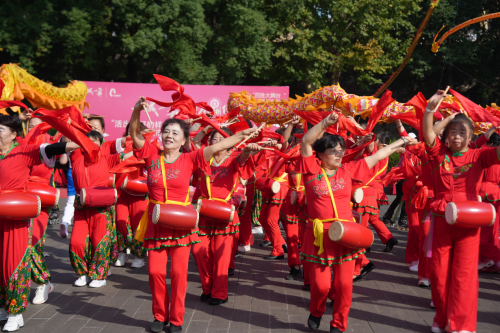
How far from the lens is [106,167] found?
528cm

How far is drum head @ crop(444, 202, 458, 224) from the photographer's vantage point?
11.9ft

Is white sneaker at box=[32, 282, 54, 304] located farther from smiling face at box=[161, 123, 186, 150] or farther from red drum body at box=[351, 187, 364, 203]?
red drum body at box=[351, 187, 364, 203]

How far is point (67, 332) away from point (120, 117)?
32.9 feet

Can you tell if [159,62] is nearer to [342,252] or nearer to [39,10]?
[39,10]

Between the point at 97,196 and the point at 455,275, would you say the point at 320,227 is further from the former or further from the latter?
the point at 97,196

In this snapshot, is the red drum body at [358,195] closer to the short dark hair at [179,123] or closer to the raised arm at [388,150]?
the raised arm at [388,150]

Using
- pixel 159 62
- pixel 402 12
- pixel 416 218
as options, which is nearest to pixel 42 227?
pixel 416 218

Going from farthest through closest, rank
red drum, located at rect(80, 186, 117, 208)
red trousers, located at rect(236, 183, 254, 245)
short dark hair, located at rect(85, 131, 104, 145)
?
red trousers, located at rect(236, 183, 254, 245) → short dark hair, located at rect(85, 131, 104, 145) → red drum, located at rect(80, 186, 117, 208)

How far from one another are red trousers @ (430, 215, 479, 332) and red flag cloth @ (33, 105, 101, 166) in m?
2.94

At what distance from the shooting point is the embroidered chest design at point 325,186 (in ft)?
12.5

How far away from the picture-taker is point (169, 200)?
385cm

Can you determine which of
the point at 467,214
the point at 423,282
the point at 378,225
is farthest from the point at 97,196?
the point at 378,225

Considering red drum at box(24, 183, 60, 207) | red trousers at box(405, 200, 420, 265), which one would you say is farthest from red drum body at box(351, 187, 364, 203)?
red drum at box(24, 183, 60, 207)

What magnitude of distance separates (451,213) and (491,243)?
2699mm
